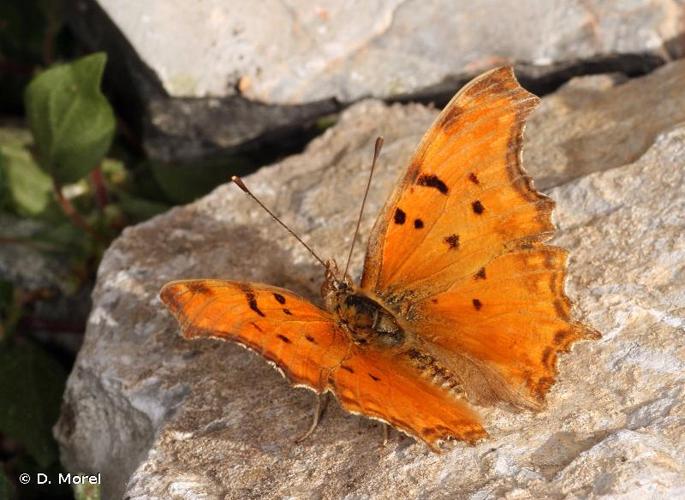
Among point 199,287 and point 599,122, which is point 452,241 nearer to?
point 199,287

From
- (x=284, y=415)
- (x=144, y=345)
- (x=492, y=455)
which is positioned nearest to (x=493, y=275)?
(x=492, y=455)

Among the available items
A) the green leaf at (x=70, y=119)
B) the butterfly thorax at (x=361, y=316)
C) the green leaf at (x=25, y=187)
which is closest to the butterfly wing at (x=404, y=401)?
the butterfly thorax at (x=361, y=316)

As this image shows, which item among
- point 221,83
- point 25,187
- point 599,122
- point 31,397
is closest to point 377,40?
point 221,83

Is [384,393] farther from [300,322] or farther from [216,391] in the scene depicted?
[216,391]

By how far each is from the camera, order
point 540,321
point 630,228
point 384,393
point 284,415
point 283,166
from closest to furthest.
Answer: point 384,393 → point 540,321 → point 284,415 → point 630,228 → point 283,166

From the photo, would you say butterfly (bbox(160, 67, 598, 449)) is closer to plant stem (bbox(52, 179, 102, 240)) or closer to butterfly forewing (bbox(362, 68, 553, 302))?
butterfly forewing (bbox(362, 68, 553, 302))

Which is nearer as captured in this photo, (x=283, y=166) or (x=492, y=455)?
(x=492, y=455)

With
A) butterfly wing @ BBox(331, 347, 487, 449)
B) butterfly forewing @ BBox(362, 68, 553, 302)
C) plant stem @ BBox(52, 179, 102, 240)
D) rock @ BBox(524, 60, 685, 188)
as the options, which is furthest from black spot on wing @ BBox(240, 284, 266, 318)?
plant stem @ BBox(52, 179, 102, 240)
